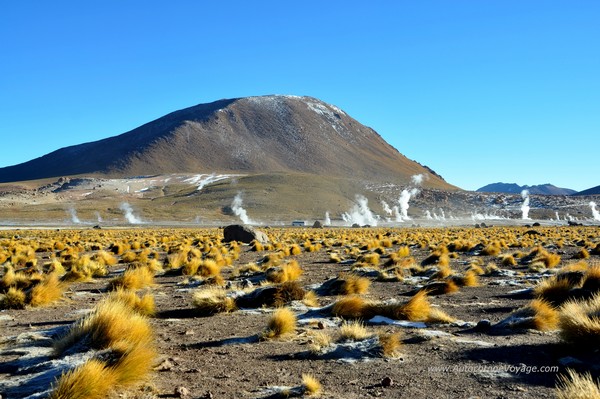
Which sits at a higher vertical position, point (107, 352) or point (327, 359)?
point (107, 352)

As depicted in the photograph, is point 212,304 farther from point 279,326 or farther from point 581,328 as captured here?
point 581,328

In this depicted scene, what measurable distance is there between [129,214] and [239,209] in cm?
2394

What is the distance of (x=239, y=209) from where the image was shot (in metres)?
111

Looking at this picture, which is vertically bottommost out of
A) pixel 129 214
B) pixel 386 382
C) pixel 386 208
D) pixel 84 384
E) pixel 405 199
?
pixel 386 382

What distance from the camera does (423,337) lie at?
7348mm

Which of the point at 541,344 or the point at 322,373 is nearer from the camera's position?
the point at 322,373

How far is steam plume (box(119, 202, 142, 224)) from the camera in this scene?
92781 mm

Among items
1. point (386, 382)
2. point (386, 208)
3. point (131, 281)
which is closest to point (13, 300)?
point (131, 281)

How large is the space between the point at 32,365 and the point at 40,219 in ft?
312

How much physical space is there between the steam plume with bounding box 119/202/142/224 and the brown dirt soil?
84471 mm

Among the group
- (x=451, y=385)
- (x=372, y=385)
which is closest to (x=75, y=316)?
(x=372, y=385)

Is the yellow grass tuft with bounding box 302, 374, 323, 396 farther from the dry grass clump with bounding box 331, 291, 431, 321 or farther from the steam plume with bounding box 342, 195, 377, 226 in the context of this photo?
the steam plume with bounding box 342, 195, 377, 226

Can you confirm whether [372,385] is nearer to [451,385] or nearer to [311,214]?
[451,385]

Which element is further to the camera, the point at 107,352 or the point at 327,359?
the point at 327,359
